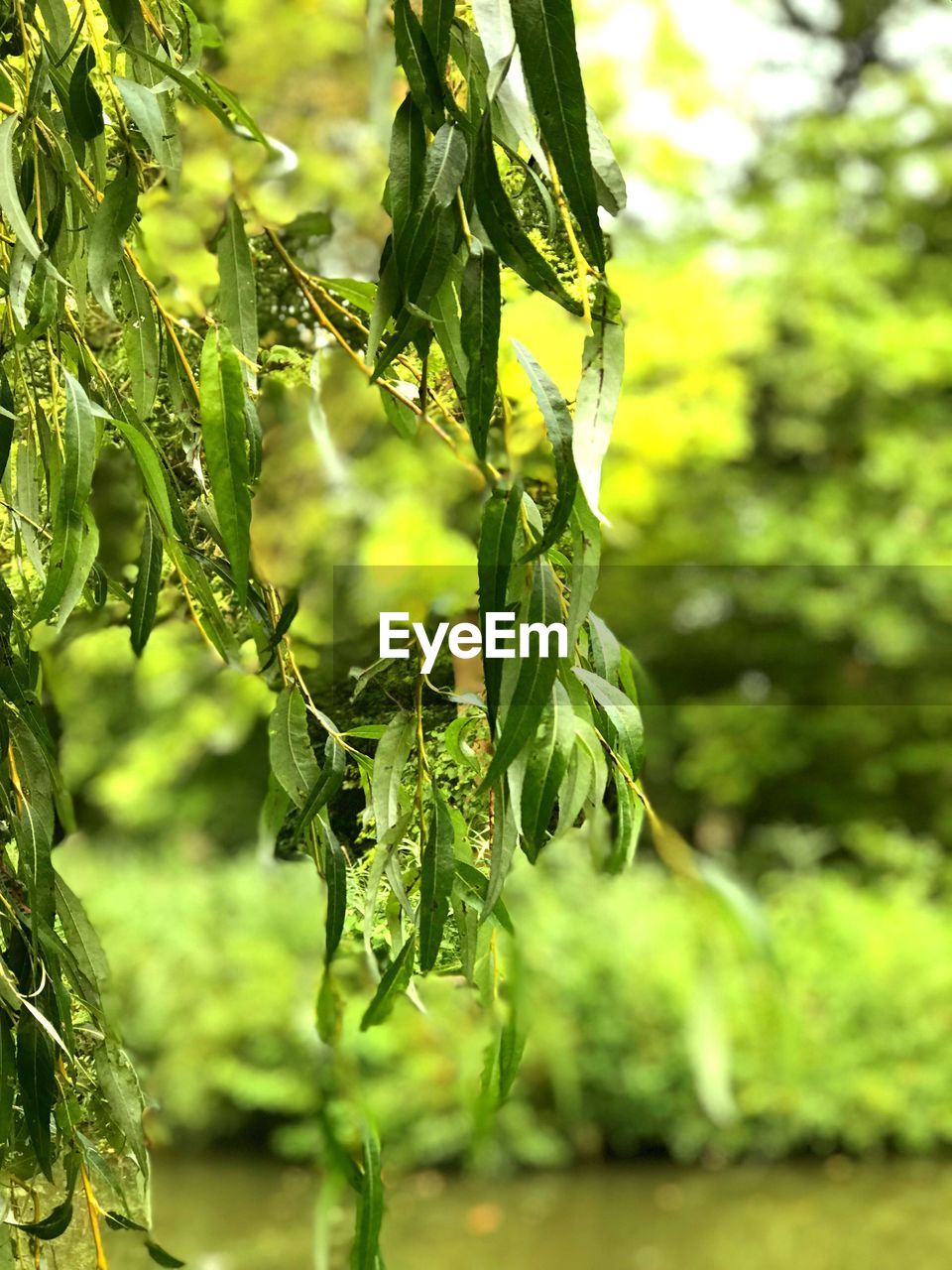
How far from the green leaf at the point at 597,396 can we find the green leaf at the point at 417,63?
0.11 m

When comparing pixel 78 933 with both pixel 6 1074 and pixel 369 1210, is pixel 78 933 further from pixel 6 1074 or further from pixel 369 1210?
pixel 369 1210

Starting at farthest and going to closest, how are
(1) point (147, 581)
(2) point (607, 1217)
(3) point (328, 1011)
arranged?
(2) point (607, 1217)
(3) point (328, 1011)
(1) point (147, 581)

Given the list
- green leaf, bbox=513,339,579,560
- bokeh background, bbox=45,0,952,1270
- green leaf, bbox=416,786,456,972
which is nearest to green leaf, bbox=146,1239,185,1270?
green leaf, bbox=416,786,456,972

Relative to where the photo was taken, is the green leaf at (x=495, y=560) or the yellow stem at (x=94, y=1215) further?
the yellow stem at (x=94, y=1215)

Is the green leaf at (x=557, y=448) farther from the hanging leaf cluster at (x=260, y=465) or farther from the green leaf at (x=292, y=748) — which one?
the green leaf at (x=292, y=748)

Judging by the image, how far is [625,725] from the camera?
706 millimetres

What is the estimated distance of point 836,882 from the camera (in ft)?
16.7

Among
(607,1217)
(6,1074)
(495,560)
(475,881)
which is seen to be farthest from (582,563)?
(607,1217)

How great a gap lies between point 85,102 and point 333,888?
0.42 metres

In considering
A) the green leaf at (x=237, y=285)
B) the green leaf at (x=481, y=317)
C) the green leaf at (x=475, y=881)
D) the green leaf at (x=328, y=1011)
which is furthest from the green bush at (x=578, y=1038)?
the green leaf at (x=481, y=317)

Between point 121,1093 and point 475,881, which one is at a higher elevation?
point 475,881

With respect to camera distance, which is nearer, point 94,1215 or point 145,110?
point 145,110

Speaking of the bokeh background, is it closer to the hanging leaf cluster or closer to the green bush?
the green bush

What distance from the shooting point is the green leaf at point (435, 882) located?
70 cm
